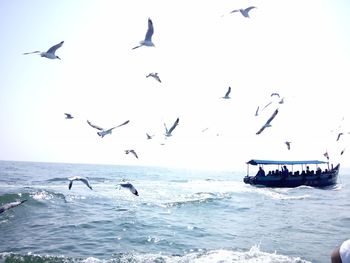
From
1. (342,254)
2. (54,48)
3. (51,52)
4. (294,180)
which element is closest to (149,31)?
(54,48)

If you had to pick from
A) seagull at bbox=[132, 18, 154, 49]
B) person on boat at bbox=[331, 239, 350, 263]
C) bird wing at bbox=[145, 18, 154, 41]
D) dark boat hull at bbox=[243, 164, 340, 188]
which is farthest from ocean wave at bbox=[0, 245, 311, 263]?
dark boat hull at bbox=[243, 164, 340, 188]

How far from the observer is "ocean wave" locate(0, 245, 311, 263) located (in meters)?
11.0

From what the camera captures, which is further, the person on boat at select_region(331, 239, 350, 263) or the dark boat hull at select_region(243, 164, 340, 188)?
the dark boat hull at select_region(243, 164, 340, 188)

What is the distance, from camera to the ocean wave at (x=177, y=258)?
11.0 metres

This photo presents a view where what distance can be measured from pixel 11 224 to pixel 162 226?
22.5 feet

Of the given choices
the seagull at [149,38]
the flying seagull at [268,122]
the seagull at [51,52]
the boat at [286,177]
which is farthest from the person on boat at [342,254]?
the boat at [286,177]

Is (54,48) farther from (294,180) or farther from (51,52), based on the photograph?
(294,180)

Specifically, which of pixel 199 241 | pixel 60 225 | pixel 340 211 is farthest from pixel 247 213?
pixel 60 225

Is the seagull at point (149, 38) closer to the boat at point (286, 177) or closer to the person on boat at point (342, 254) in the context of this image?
the person on boat at point (342, 254)

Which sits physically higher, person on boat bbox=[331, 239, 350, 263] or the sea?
person on boat bbox=[331, 239, 350, 263]

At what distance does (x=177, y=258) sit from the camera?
1150cm

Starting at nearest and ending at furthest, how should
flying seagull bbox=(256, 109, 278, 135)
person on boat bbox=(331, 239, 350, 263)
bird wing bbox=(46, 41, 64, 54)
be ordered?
person on boat bbox=(331, 239, 350, 263) < bird wing bbox=(46, 41, 64, 54) < flying seagull bbox=(256, 109, 278, 135)

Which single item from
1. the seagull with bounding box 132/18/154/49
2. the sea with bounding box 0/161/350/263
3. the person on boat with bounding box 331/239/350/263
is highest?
the seagull with bounding box 132/18/154/49

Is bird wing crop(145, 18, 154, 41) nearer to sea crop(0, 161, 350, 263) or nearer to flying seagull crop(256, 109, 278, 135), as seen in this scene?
flying seagull crop(256, 109, 278, 135)
